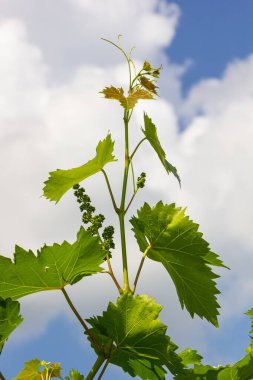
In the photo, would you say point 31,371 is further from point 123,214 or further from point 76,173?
point 76,173

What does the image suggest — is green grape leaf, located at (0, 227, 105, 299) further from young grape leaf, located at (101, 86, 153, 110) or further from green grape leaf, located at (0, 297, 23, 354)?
young grape leaf, located at (101, 86, 153, 110)

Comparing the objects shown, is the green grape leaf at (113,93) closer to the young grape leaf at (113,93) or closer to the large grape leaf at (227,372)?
the young grape leaf at (113,93)

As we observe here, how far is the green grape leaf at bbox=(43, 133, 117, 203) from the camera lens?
332cm

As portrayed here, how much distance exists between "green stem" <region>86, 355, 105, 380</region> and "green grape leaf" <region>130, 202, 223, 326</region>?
68cm

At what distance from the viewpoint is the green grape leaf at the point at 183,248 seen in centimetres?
308

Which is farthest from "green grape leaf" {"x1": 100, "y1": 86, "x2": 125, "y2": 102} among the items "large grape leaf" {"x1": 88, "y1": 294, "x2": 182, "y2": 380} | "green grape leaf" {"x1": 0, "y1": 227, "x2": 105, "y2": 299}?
"large grape leaf" {"x1": 88, "y1": 294, "x2": 182, "y2": 380}

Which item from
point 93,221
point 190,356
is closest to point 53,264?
point 93,221

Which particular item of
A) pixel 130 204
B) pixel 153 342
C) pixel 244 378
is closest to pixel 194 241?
pixel 130 204

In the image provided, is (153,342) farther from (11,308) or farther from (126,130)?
(126,130)

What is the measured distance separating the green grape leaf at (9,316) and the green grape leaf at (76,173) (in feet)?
2.95

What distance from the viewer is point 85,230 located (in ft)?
9.04

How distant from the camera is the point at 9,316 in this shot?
8.91 feet

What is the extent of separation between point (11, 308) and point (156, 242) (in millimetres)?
928

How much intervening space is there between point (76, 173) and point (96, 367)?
1.22 m
